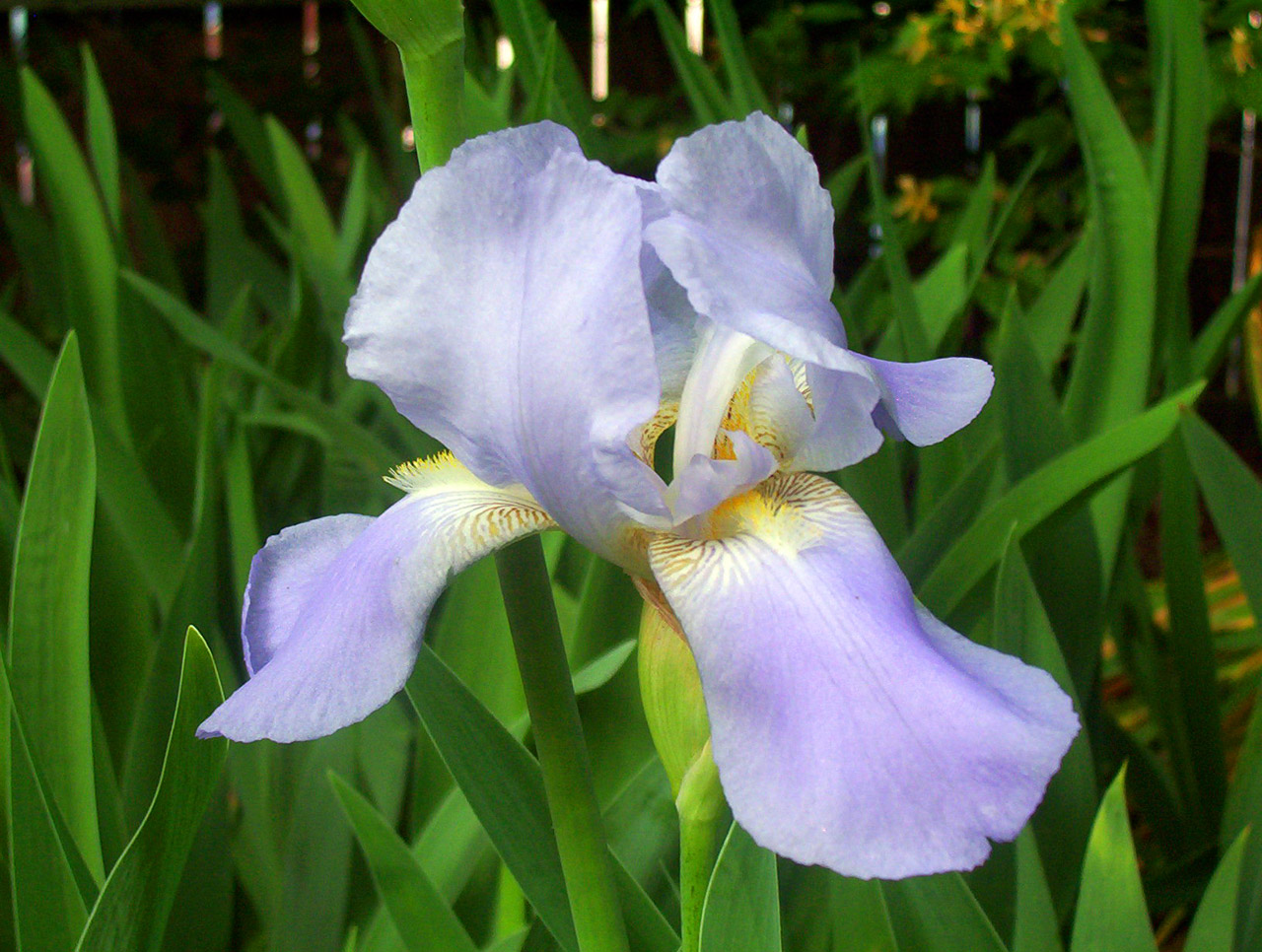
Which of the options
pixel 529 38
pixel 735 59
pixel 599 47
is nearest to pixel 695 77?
pixel 735 59

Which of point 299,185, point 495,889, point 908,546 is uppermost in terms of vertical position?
point 299,185

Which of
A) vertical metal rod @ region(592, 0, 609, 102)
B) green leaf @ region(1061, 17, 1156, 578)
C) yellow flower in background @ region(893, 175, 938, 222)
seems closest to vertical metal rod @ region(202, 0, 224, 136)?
vertical metal rod @ region(592, 0, 609, 102)

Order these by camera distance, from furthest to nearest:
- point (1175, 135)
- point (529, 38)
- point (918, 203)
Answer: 1. point (918, 203)
2. point (1175, 135)
3. point (529, 38)

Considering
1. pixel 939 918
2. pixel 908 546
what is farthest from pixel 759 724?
pixel 908 546

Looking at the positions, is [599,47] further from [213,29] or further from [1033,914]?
[1033,914]

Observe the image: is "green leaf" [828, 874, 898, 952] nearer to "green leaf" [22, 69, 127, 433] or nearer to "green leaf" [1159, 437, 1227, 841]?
"green leaf" [1159, 437, 1227, 841]

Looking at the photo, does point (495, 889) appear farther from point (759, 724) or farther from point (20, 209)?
point (20, 209)

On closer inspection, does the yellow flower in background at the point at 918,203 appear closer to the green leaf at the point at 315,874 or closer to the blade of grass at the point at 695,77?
the blade of grass at the point at 695,77
